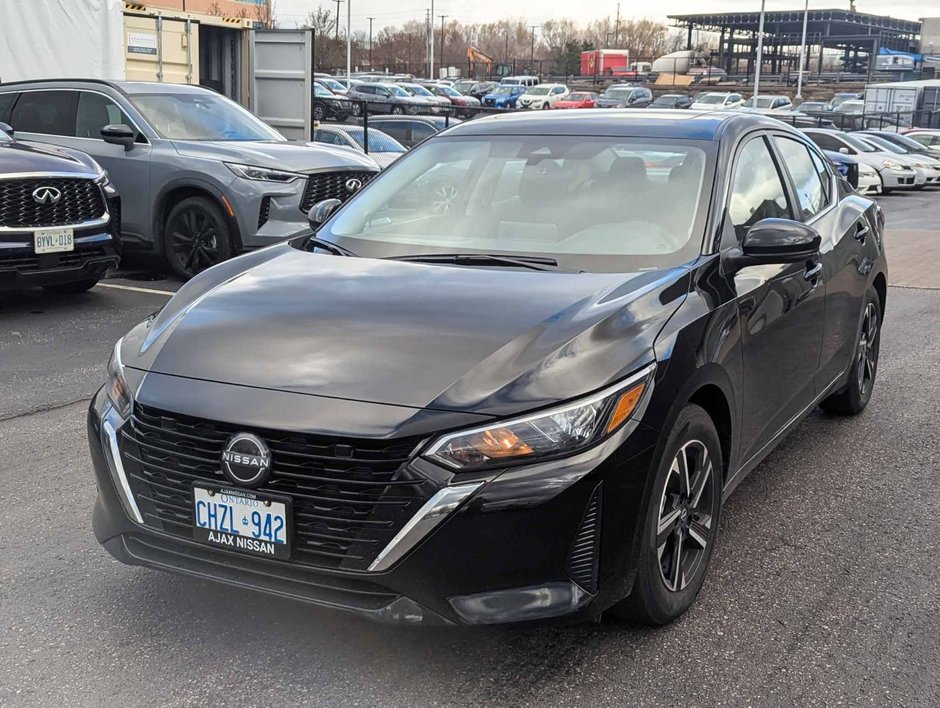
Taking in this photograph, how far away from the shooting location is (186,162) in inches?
376

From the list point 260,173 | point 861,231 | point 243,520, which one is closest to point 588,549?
point 243,520

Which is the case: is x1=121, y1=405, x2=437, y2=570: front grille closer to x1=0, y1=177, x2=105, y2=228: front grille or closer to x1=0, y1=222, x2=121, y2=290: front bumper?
x1=0, y1=222, x2=121, y2=290: front bumper

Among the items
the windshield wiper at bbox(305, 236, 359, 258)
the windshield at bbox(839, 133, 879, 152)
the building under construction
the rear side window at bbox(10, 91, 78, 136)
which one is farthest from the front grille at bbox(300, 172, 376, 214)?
the building under construction

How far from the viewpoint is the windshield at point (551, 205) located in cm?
391

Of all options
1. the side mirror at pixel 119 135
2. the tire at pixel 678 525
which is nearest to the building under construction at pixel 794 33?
the side mirror at pixel 119 135

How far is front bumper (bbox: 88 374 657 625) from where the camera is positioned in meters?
2.77

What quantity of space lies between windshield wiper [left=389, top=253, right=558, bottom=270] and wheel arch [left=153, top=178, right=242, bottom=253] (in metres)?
5.77

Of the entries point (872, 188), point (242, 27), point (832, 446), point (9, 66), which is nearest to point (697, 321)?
point (832, 446)

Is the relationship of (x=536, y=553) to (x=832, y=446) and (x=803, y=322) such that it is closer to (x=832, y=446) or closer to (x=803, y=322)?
(x=803, y=322)

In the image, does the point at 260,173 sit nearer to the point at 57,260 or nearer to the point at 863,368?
the point at 57,260

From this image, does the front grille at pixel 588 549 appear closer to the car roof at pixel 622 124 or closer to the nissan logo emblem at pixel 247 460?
the nissan logo emblem at pixel 247 460

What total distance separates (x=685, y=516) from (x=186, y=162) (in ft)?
23.8

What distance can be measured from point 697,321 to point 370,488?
1.25 metres

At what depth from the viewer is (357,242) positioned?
4.17 metres
